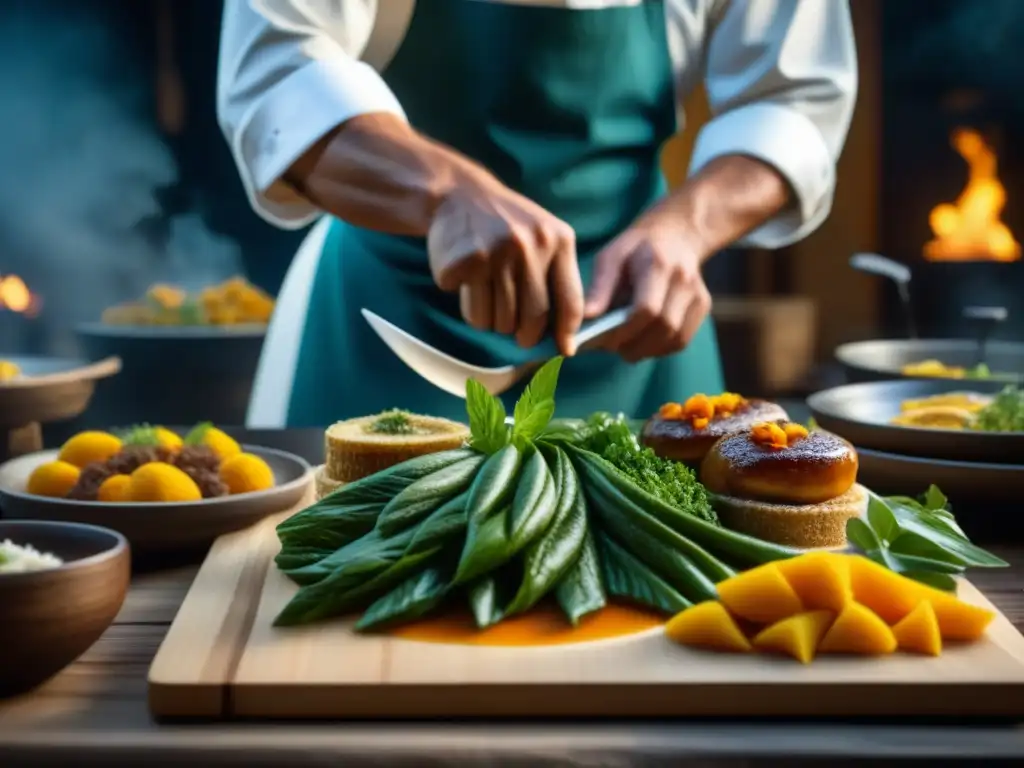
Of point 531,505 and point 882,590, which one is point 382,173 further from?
point 882,590

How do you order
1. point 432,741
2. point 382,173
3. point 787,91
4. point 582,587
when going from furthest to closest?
point 787,91, point 382,173, point 582,587, point 432,741

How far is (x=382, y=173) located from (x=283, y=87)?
23 centimetres

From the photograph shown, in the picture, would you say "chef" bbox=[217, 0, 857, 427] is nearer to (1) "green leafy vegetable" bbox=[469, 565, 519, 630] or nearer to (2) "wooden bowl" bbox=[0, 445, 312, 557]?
(2) "wooden bowl" bbox=[0, 445, 312, 557]

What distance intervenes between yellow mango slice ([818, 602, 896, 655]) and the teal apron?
1.25 meters

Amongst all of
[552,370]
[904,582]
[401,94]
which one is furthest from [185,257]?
[904,582]

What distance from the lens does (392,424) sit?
54.7 inches

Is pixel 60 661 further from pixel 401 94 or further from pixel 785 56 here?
pixel 785 56

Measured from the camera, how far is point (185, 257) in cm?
531

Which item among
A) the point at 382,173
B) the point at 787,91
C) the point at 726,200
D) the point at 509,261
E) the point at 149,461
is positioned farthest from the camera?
the point at 787,91

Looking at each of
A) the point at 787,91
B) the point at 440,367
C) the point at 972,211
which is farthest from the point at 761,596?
the point at 972,211

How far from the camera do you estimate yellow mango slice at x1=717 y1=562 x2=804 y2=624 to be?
3.04 feet

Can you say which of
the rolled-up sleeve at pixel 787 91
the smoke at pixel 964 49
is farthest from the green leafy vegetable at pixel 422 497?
the smoke at pixel 964 49

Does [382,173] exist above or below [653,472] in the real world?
above

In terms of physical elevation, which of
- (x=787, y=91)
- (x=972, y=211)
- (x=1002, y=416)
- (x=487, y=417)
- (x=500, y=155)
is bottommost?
(x=972, y=211)
